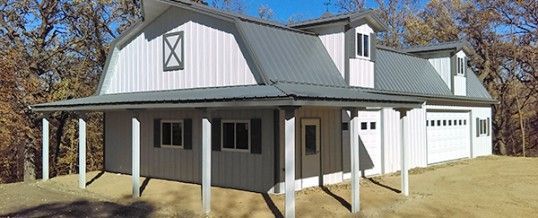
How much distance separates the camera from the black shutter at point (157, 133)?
15086 mm

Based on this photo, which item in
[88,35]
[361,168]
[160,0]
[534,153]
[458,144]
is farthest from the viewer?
[534,153]

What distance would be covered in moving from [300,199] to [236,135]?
2.69 metres

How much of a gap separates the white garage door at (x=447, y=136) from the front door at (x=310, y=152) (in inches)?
289

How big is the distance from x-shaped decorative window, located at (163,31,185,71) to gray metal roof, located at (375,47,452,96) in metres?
6.64

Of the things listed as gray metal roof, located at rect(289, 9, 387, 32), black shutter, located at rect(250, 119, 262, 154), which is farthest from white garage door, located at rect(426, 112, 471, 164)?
black shutter, located at rect(250, 119, 262, 154)

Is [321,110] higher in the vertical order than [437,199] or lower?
higher

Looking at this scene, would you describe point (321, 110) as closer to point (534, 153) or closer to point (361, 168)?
point (361, 168)

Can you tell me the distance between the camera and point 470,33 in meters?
30.1

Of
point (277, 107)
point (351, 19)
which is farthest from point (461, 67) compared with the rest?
point (277, 107)

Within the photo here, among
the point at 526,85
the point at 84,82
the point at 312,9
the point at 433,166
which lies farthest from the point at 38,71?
the point at 526,85

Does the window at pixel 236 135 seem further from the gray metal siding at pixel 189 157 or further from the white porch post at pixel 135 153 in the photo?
the white porch post at pixel 135 153

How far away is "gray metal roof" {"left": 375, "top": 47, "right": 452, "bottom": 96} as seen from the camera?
16.9m

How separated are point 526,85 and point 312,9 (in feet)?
57.5

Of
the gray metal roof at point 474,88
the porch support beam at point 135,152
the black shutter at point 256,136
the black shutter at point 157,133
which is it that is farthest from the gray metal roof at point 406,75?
the porch support beam at point 135,152
